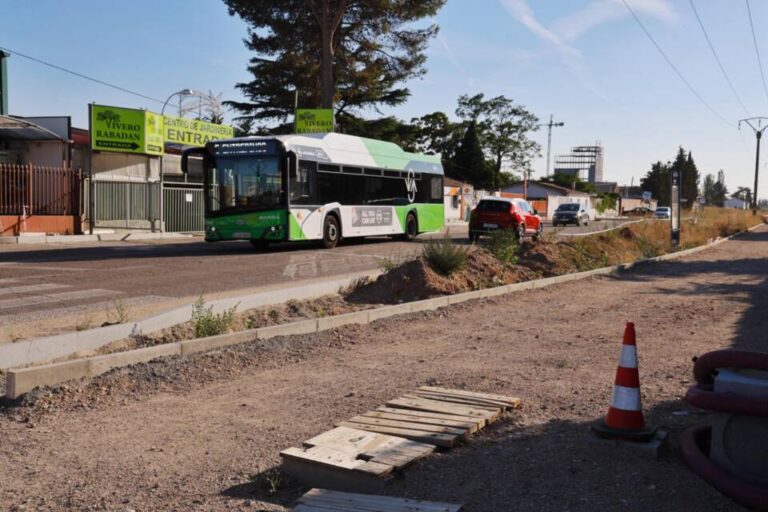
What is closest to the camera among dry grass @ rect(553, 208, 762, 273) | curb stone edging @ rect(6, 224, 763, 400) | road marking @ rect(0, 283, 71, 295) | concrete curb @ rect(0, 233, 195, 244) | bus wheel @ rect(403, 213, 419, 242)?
curb stone edging @ rect(6, 224, 763, 400)

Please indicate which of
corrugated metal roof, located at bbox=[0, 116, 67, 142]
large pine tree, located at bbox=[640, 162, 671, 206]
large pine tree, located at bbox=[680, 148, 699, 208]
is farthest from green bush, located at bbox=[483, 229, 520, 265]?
large pine tree, located at bbox=[680, 148, 699, 208]

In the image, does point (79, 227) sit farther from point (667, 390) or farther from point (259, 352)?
point (667, 390)

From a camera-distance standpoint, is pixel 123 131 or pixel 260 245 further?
pixel 123 131

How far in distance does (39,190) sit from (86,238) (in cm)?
225

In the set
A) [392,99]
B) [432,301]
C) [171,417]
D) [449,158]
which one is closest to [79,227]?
[432,301]

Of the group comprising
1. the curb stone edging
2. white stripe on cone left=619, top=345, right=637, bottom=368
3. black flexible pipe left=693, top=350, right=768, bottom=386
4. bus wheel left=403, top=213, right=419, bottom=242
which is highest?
bus wheel left=403, top=213, right=419, bottom=242

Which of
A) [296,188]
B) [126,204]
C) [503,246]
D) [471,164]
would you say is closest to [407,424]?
[503,246]

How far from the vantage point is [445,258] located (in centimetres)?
1220

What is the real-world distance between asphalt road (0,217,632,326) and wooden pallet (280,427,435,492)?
18.2 ft

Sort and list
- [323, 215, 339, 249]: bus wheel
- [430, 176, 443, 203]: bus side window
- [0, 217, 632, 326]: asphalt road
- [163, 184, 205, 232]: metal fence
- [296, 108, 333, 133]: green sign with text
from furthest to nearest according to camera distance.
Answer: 1. [296, 108, 333, 133]: green sign with text
2. [163, 184, 205, 232]: metal fence
3. [430, 176, 443, 203]: bus side window
4. [323, 215, 339, 249]: bus wheel
5. [0, 217, 632, 326]: asphalt road

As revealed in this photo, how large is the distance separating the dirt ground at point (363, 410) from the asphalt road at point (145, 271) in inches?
135

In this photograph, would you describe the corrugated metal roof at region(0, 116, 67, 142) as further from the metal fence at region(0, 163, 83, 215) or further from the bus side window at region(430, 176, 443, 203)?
the bus side window at region(430, 176, 443, 203)

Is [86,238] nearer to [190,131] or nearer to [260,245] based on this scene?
[260,245]

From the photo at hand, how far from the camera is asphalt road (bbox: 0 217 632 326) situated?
10195mm
